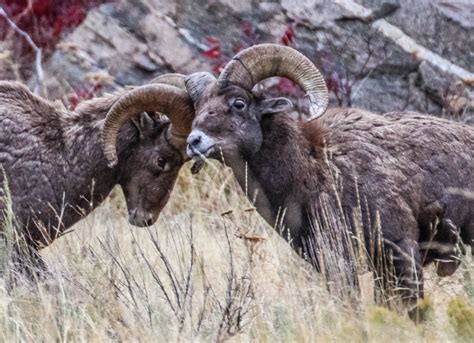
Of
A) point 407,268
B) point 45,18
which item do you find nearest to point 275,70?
point 407,268

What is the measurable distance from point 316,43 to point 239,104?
4276mm

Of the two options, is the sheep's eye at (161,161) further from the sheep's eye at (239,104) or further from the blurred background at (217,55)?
Result: the sheep's eye at (239,104)

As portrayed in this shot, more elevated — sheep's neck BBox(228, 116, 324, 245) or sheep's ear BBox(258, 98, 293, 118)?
sheep's ear BBox(258, 98, 293, 118)

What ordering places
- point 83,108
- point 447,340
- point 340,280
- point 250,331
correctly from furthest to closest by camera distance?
point 83,108 → point 340,280 → point 250,331 → point 447,340

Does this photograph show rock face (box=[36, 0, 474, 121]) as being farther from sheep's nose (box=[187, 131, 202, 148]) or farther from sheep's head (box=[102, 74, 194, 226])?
sheep's nose (box=[187, 131, 202, 148])

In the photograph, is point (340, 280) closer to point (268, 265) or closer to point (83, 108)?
point (268, 265)

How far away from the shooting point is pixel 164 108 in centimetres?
835

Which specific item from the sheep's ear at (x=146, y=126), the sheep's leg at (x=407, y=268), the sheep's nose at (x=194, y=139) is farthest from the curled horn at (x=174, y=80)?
the sheep's leg at (x=407, y=268)

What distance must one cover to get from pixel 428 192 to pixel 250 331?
5.71 ft

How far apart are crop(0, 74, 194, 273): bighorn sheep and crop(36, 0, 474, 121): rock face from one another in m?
3.16

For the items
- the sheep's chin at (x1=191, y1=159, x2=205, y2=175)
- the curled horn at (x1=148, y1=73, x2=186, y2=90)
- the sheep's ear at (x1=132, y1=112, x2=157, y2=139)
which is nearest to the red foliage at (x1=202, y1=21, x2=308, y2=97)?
the curled horn at (x1=148, y1=73, x2=186, y2=90)

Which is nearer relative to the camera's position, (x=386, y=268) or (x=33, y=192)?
(x=386, y=268)

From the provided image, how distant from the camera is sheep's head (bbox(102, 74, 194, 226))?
831cm

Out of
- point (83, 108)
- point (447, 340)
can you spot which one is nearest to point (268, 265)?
point (83, 108)
